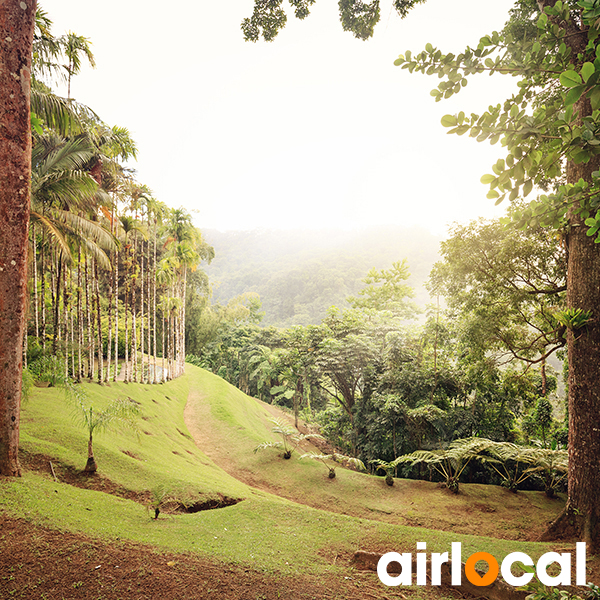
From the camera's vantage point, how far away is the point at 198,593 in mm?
3281

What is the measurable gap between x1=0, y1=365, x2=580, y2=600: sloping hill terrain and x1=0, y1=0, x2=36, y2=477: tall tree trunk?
94cm

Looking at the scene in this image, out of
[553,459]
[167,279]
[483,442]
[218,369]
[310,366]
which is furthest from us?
[218,369]

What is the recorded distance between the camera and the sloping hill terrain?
3.38m

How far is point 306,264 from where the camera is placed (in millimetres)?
106000

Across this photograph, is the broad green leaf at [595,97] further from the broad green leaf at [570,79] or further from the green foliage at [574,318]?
the green foliage at [574,318]

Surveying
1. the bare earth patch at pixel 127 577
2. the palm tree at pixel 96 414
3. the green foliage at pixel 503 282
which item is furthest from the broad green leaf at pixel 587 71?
the palm tree at pixel 96 414

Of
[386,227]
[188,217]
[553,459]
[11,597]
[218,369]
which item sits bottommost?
[218,369]

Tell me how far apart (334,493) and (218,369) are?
26929mm

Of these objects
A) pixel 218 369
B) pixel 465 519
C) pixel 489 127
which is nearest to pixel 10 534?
pixel 489 127

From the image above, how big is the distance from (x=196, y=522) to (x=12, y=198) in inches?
221

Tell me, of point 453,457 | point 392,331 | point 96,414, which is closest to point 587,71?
point 96,414

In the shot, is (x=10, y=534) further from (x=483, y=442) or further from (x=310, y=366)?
(x=310, y=366)

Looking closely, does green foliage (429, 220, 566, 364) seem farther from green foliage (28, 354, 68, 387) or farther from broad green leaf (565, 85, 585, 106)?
green foliage (28, 354, 68, 387)

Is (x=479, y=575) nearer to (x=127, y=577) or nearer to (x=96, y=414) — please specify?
(x=127, y=577)
